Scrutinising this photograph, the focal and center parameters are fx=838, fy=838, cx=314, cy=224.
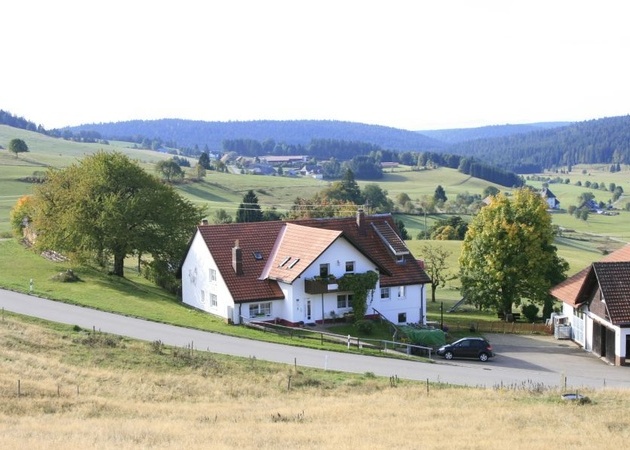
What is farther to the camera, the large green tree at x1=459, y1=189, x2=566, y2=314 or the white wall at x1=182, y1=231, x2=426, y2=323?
the large green tree at x1=459, y1=189, x2=566, y2=314

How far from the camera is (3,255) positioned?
219 feet

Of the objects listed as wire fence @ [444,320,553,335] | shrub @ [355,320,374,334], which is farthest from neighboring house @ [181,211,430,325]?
wire fence @ [444,320,553,335]

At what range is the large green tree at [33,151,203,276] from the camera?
60.2 metres

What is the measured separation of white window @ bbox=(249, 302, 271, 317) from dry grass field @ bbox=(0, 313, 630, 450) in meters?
11.8

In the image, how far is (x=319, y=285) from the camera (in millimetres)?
50469

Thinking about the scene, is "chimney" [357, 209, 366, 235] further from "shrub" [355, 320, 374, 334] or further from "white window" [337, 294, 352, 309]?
"shrub" [355, 320, 374, 334]

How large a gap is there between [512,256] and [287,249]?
16290mm

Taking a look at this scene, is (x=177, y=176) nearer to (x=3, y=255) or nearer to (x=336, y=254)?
(x=3, y=255)

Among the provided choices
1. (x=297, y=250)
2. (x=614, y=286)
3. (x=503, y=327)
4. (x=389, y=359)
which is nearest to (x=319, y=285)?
(x=297, y=250)

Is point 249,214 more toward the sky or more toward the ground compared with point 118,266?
more toward the sky

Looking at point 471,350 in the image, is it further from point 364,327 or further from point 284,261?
point 284,261

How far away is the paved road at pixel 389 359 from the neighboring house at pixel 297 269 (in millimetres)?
6817

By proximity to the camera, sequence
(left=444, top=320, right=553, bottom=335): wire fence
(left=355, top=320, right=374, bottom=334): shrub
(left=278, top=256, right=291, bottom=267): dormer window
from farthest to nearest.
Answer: (left=444, top=320, right=553, bottom=335): wire fence → (left=278, top=256, right=291, bottom=267): dormer window → (left=355, top=320, right=374, bottom=334): shrub

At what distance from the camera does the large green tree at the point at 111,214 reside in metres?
60.2
